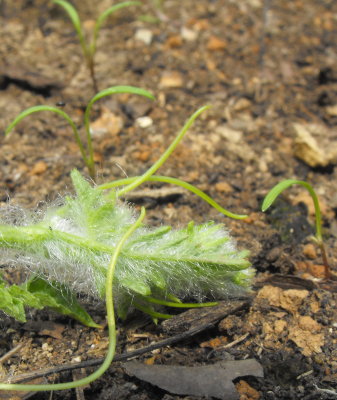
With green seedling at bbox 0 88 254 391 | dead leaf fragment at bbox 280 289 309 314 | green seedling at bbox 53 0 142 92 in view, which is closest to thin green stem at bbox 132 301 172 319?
green seedling at bbox 0 88 254 391

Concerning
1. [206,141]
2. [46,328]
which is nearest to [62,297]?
[46,328]

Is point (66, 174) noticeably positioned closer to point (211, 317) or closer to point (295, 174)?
point (211, 317)

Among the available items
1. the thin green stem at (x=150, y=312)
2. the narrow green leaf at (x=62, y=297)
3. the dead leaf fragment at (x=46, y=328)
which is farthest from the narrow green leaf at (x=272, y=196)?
the dead leaf fragment at (x=46, y=328)

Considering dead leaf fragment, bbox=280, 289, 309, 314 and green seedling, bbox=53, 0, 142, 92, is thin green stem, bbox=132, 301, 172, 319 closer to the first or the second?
dead leaf fragment, bbox=280, 289, 309, 314

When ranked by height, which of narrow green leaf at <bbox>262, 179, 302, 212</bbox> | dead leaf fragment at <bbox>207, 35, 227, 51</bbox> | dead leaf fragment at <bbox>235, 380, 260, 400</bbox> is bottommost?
dead leaf fragment at <bbox>235, 380, 260, 400</bbox>

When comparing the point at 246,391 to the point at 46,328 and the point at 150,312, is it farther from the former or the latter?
the point at 46,328

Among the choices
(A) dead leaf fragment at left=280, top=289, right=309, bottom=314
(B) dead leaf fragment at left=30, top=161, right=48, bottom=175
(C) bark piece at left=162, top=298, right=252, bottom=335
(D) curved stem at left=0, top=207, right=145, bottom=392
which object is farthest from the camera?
(B) dead leaf fragment at left=30, top=161, right=48, bottom=175

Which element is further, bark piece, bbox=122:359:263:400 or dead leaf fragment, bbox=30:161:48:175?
dead leaf fragment, bbox=30:161:48:175

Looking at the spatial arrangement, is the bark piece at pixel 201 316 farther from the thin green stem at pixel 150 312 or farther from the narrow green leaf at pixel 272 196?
the narrow green leaf at pixel 272 196
